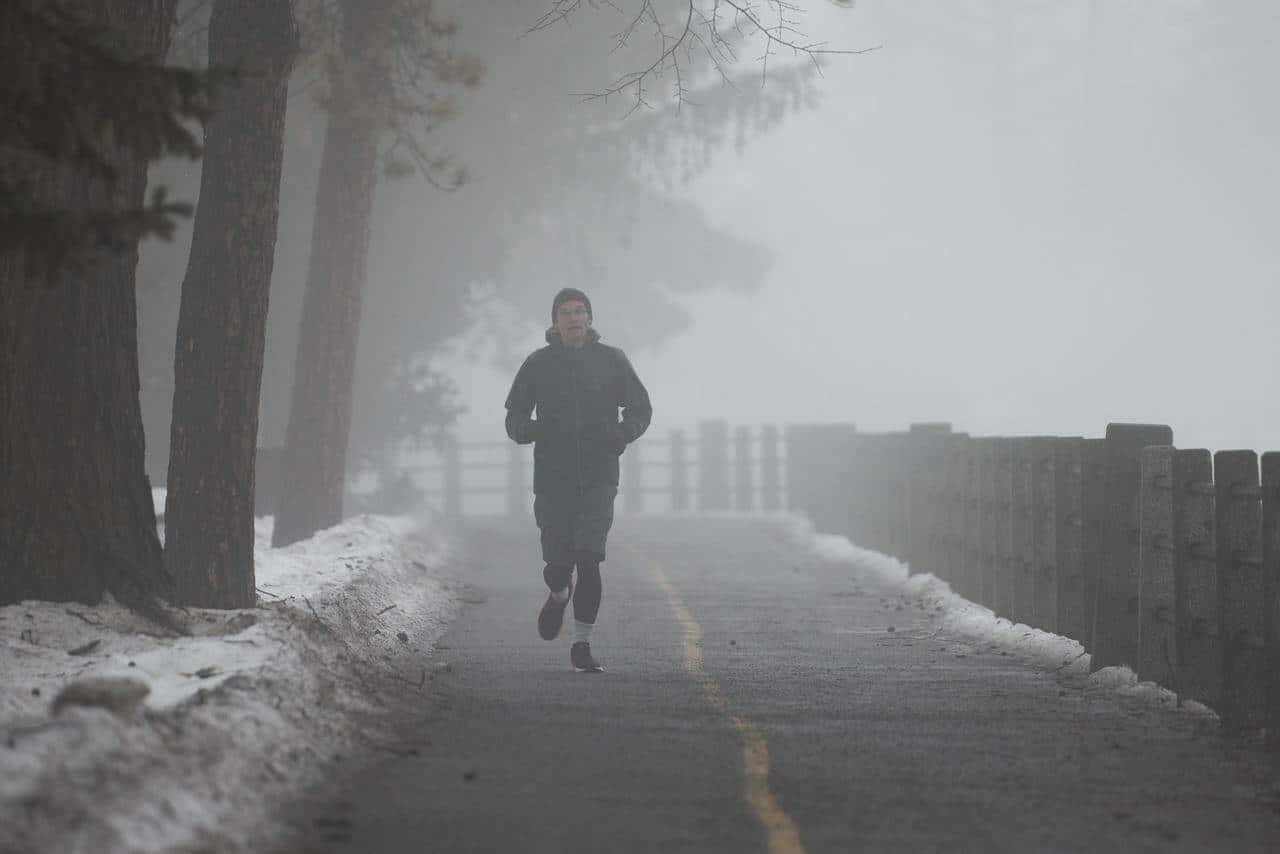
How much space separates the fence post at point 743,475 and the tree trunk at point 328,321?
19.5 m

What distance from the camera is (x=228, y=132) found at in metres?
11.2

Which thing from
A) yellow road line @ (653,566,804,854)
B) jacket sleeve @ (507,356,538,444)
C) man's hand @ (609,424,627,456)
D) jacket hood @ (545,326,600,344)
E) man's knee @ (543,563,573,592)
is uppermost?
jacket hood @ (545,326,600,344)

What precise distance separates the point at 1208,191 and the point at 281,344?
111 metres

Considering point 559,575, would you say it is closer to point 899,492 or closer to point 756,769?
point 756,769

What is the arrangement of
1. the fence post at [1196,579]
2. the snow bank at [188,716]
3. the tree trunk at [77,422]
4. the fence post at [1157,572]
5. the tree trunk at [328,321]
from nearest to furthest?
the snow bank at [188,716] < the tree trunk at [77,422] < the fence post at [1196,579] < the fence post at [1157,572] < the tree trunk at [328,321]

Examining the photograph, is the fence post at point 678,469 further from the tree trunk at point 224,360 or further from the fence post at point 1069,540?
the tree trunk at point 224,360

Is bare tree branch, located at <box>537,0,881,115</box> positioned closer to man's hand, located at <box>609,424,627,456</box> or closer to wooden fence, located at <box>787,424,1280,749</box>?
man's hand, located at <box>609,424,627,456</box>

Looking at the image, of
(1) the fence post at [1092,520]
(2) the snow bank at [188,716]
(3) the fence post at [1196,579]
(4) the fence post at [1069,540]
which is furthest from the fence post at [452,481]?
(3) the fence post at [1196,579]

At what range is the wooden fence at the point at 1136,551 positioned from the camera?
331 inches

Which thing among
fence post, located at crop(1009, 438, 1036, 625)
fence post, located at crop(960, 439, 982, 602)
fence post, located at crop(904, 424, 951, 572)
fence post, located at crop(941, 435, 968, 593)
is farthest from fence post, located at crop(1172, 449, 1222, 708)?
fence post, located at crop(904, 424, 951, 572)

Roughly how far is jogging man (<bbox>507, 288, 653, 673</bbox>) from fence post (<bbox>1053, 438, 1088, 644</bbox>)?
2.70 meters

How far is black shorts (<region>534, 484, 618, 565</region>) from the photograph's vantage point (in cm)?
1048

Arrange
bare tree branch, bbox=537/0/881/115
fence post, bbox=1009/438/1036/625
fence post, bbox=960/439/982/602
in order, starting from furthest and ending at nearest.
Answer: fence post, bbox=960/439/982/602 → fence post, bbox=1009/438/1036/625 → bare tree branch, bbox=537/0/881/115

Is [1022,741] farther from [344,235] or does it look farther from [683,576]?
[344,235]
